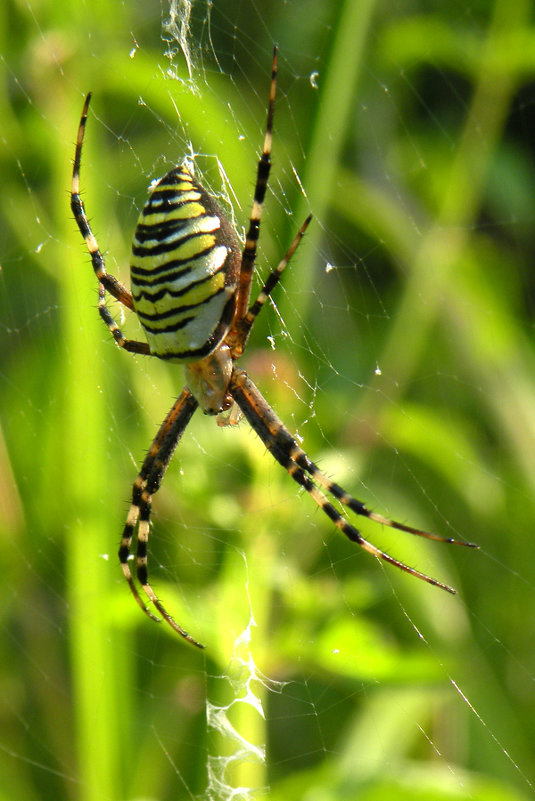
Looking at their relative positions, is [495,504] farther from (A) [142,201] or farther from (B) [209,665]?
(A) [142,201]

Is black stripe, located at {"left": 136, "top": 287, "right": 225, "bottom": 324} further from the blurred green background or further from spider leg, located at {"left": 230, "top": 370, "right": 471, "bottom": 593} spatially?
spider leg, located at {"left": 230, "top": 370, "right": 471, "bottom": 593}

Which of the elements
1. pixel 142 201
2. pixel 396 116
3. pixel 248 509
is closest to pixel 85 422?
pixel 248 509

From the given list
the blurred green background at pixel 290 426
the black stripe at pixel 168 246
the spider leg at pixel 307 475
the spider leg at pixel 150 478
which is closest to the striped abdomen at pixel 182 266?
the black stripe at pixel 168 246

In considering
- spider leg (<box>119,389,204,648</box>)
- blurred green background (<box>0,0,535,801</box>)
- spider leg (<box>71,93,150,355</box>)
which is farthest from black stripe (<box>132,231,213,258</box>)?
spider leg (<box>119,389,204,648</box>)

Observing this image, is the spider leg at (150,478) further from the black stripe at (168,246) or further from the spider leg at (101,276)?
the black stripe at (168,246)

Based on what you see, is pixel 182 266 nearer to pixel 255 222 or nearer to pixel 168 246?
pixel 168 246

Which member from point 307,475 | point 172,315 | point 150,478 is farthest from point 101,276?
point 307,475
